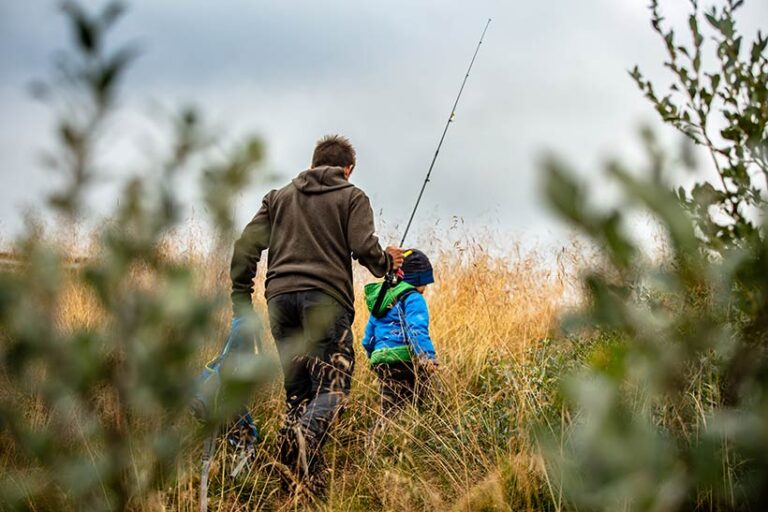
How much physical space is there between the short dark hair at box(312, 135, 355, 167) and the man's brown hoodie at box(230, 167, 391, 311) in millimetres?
136

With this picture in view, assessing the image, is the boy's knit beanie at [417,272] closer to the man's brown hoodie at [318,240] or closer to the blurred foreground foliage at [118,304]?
the man's brown hoodie at [318,240]

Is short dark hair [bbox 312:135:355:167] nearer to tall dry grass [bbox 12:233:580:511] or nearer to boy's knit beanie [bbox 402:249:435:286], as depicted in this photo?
boy's knit beanie [bbox 402:249:435:286]

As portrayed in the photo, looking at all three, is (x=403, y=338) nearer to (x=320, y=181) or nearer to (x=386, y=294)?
(x=386, y=294)

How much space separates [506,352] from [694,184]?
4463 millimetres

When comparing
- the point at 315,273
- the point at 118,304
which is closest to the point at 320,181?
the point at 315,273

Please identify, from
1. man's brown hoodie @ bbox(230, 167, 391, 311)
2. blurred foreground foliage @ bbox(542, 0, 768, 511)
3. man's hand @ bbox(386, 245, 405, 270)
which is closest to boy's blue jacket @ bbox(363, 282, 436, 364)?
man's hand @ bbox(386, 245, 405, 270)

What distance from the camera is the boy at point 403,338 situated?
16.2ft

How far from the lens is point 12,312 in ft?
3.28

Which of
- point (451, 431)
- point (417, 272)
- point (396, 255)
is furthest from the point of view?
point (417, 272)

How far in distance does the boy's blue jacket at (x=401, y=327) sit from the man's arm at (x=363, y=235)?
0.37 m

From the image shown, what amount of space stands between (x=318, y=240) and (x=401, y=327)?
2.36ft

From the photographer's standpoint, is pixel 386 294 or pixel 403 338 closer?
pixel 403 338

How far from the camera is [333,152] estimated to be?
4938 mm

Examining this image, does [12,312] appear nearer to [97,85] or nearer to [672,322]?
[97,85]
